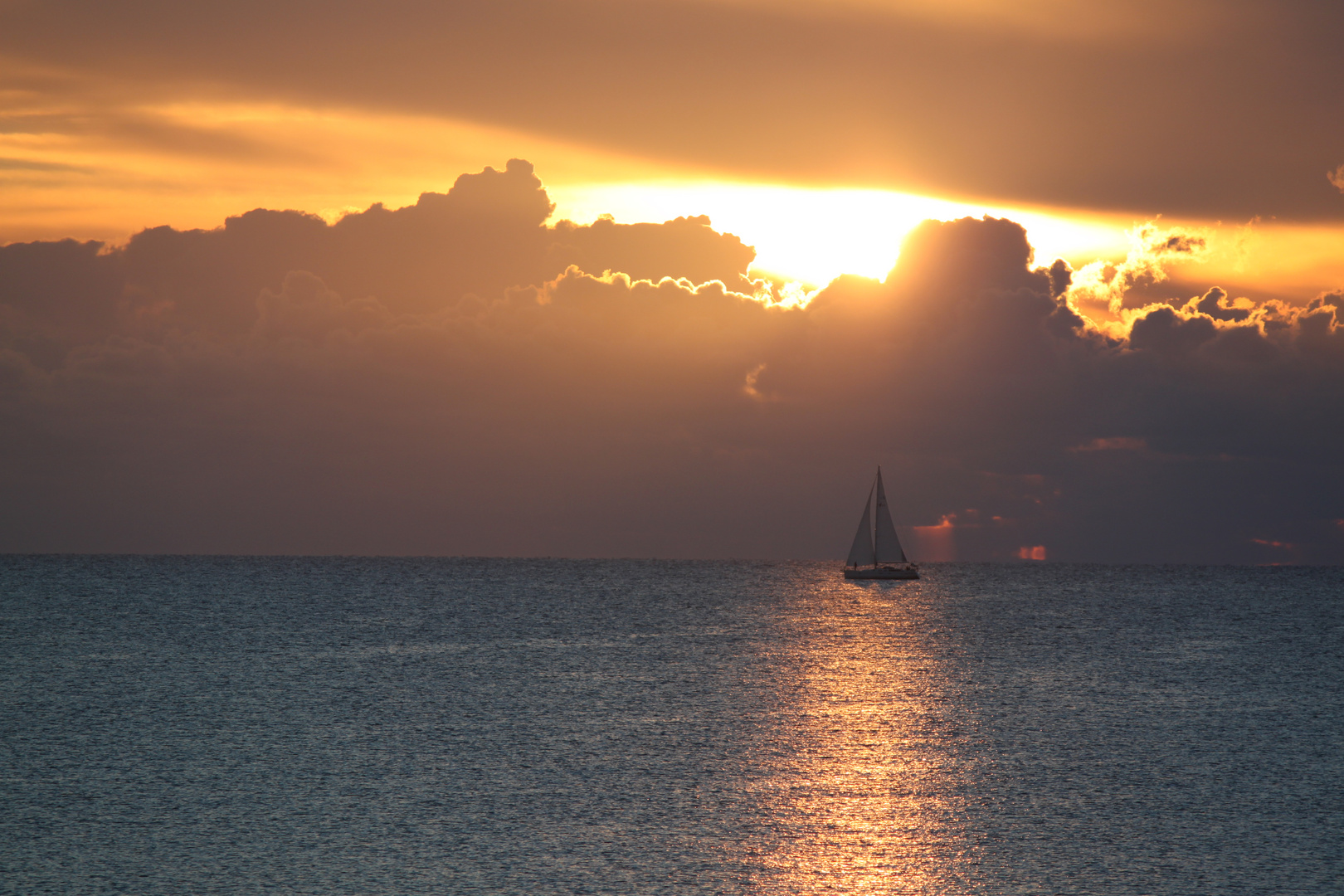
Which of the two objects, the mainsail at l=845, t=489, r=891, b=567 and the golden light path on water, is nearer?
the golden light path on water

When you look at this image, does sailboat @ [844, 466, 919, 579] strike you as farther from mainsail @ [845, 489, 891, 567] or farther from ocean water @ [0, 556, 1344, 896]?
ocean water @ [0, 556, 1344, 896]

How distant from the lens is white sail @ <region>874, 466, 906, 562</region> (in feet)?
523

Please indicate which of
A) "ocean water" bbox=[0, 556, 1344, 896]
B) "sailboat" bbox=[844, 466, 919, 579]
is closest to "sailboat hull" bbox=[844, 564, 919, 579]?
"sailboat" bbox=[844, 466, 919, 579]

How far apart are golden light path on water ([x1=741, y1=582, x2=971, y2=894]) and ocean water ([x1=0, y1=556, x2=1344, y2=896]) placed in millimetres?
199

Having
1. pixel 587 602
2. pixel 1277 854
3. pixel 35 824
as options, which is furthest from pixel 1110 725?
pixel 587 602

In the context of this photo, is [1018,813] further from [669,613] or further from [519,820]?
[669,613]

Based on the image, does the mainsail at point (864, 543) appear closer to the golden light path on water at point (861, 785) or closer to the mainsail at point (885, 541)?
the mainsail at point (885, 541)

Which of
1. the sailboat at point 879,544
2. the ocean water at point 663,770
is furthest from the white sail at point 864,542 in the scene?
the ocean water at point 663,770

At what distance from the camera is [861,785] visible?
4628 centimetres

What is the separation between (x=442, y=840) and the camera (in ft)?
122

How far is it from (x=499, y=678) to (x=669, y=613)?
249 feet

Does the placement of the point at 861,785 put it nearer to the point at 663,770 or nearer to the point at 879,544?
the point at 663,770

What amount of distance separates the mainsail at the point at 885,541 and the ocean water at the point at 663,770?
48652mm

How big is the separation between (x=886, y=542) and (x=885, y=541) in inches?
6.6
